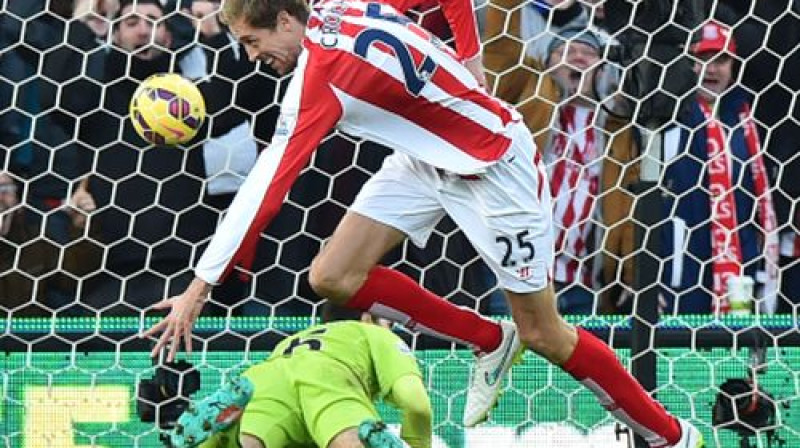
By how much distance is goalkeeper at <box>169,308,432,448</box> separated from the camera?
16.7 ft

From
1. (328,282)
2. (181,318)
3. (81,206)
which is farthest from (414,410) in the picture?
(81,206)

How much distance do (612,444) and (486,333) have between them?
2.02 ft

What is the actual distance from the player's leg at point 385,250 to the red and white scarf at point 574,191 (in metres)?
0.96

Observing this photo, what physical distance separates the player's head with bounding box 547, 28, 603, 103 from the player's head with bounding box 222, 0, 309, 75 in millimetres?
1480

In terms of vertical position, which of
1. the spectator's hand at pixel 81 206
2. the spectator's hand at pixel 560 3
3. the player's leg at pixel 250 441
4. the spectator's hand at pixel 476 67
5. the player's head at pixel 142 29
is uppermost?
the spectator's hand at pixel 476 67

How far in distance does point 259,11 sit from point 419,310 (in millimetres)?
954

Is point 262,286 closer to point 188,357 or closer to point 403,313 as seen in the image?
point 188,357

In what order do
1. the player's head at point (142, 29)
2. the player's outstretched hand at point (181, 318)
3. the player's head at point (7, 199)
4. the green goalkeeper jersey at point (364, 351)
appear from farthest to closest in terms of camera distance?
the player's head at point (142, 29)
the player's head at point (7, 199)
the green goalkeeper jersey at point (364, 351)
the player's outstretched hand at point (181, 318)

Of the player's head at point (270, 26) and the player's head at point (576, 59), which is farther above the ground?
the player's head at point (270, 26)

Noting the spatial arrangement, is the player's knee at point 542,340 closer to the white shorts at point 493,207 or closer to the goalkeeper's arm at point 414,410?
the white shorts at point 493,207

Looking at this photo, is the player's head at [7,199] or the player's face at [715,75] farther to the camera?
the player's face at [715,75]

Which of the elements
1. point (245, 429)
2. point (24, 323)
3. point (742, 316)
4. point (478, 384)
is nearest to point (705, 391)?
point (742, 316)

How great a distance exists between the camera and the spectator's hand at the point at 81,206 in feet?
20.3

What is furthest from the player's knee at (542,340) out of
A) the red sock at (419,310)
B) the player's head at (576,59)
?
the player's head at (576,59)
